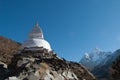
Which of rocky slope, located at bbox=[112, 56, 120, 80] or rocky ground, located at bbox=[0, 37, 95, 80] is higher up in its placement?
rocky ground, located at bbox=[0, 37, 95, 80]

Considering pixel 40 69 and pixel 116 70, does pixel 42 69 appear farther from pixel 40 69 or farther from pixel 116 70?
pixel 116 70

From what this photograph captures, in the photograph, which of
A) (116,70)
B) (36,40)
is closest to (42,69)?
(116,70)

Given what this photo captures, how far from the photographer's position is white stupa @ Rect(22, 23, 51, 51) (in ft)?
153

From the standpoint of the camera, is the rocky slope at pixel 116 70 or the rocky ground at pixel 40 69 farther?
the rocky ground at pixel 40 69

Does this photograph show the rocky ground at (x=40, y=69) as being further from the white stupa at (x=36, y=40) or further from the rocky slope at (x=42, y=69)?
the white stupa at (x=36, y=40)

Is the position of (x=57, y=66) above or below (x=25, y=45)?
below

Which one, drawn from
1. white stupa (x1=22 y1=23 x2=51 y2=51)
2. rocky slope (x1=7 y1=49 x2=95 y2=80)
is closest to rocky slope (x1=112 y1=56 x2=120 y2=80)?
rocky slope (x1=7 y1=49 x2=95 y2=80)

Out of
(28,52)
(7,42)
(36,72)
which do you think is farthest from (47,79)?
(7,42)

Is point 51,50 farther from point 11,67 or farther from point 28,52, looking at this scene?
point 11,67

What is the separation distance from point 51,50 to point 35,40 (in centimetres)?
317

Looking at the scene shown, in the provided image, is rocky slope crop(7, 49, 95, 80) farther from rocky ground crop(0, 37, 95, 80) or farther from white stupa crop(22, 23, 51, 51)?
white stupa crop(22, 23, 51, 51)

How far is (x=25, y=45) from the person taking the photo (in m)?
47.0

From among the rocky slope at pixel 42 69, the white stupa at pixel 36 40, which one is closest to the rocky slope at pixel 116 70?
the rocky slope at pixel 42 69

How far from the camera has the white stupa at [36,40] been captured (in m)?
46.7
